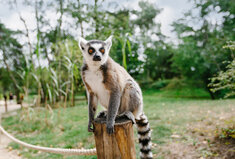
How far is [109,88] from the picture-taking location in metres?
1.88

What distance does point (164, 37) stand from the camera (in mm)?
19828

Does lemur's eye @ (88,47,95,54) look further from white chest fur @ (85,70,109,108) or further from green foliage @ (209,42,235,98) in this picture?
green foliage @ (209,42,235,98)

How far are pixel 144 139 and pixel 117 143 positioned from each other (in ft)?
1.98

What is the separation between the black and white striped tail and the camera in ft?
6.85

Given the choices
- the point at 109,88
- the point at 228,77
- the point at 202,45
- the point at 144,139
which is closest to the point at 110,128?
the point at 109,88

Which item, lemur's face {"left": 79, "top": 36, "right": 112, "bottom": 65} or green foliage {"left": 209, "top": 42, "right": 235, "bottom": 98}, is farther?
green foliage {"left": 209, "top": 42, "right": 235, "bottom": 98}

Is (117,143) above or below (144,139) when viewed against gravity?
above

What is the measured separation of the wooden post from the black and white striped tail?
45 cm

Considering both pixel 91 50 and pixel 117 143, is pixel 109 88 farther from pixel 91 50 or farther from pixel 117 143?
pixel 117 143

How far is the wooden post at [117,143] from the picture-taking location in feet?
5.32

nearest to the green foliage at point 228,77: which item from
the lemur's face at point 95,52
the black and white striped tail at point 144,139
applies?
the black and white striped tail at point 144,139

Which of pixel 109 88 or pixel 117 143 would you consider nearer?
pixel 117 143

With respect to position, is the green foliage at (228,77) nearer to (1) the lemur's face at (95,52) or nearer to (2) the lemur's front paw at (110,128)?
(1) the lemur's face at (95,52)

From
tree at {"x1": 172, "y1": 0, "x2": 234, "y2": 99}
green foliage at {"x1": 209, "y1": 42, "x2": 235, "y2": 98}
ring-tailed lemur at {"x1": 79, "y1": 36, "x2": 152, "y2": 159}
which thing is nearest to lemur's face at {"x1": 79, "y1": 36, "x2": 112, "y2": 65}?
ring-tailed lemur at {"x1": 79, "y1": 36, "x2": 152, "y2": 159}
